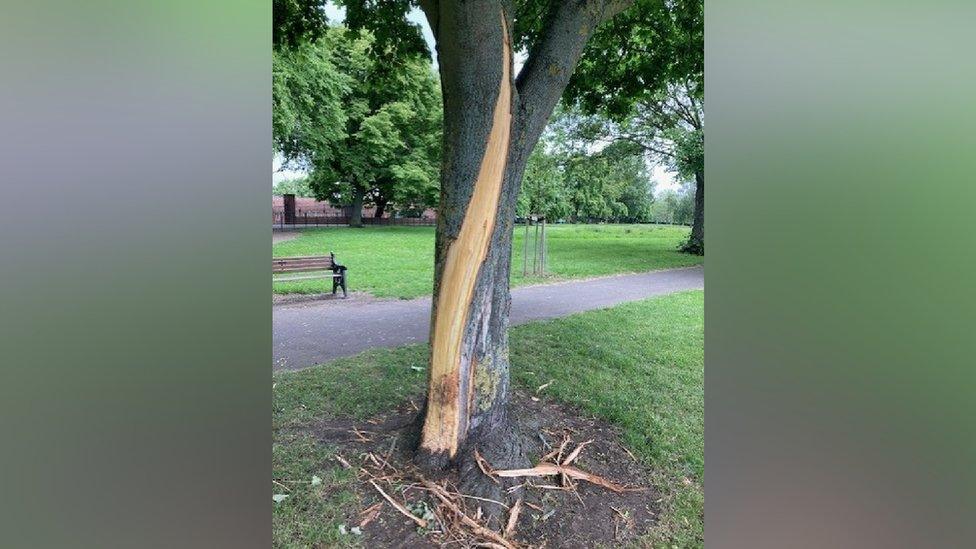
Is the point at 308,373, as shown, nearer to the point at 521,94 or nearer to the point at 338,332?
the point at 338,332

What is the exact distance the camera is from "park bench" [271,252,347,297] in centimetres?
668

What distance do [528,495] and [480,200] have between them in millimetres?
1374

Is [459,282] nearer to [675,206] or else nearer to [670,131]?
[670,131]

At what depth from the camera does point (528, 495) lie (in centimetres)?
232

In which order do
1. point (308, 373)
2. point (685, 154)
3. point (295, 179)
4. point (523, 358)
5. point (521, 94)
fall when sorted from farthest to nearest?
1. point (295, 179)
2. point (685, 154)
3. point (523, 358)
4. point (308, 373)
5. point (521, 94)

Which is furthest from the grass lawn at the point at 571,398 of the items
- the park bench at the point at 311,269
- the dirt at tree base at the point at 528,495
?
the park bench at the point at 311,269

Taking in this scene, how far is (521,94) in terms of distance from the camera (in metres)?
2.45

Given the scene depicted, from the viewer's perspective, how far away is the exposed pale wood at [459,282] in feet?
7.48

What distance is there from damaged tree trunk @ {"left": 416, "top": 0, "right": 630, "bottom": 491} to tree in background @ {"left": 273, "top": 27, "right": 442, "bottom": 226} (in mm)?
13539

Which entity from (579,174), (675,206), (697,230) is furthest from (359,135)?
(697,230)

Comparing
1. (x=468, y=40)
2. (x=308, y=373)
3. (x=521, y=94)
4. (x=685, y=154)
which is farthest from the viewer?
(x=685, y=154)
